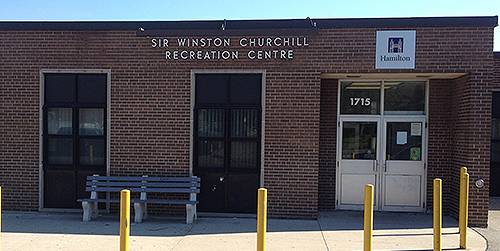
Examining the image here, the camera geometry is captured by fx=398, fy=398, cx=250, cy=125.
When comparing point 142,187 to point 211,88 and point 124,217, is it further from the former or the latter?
point 124,217

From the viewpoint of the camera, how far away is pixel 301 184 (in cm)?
783

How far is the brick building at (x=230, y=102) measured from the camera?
7633mm

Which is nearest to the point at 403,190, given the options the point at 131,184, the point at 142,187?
the point at 142,187

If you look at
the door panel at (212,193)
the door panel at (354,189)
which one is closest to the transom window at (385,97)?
the door panel at (354,189)

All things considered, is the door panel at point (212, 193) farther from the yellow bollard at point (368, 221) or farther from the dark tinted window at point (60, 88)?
the yellow bollard at point (368, 221)

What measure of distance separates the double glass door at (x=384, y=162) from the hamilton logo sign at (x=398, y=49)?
4.61ft

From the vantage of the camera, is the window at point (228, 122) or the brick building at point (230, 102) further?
the window at point (228, 122)

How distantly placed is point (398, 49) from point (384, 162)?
2.46m

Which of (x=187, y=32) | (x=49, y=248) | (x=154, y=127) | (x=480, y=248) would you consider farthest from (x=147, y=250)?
(x=480, y=248)

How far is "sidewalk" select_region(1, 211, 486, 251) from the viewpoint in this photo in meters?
6.13

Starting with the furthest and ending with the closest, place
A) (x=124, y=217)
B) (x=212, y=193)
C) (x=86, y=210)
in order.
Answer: (x=212, y=193) → (x=86, y=210) → (x=124, y=217)

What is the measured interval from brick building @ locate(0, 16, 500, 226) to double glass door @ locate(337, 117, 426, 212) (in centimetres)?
5

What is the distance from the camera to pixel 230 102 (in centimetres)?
800

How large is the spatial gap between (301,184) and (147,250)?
10.7 ft
